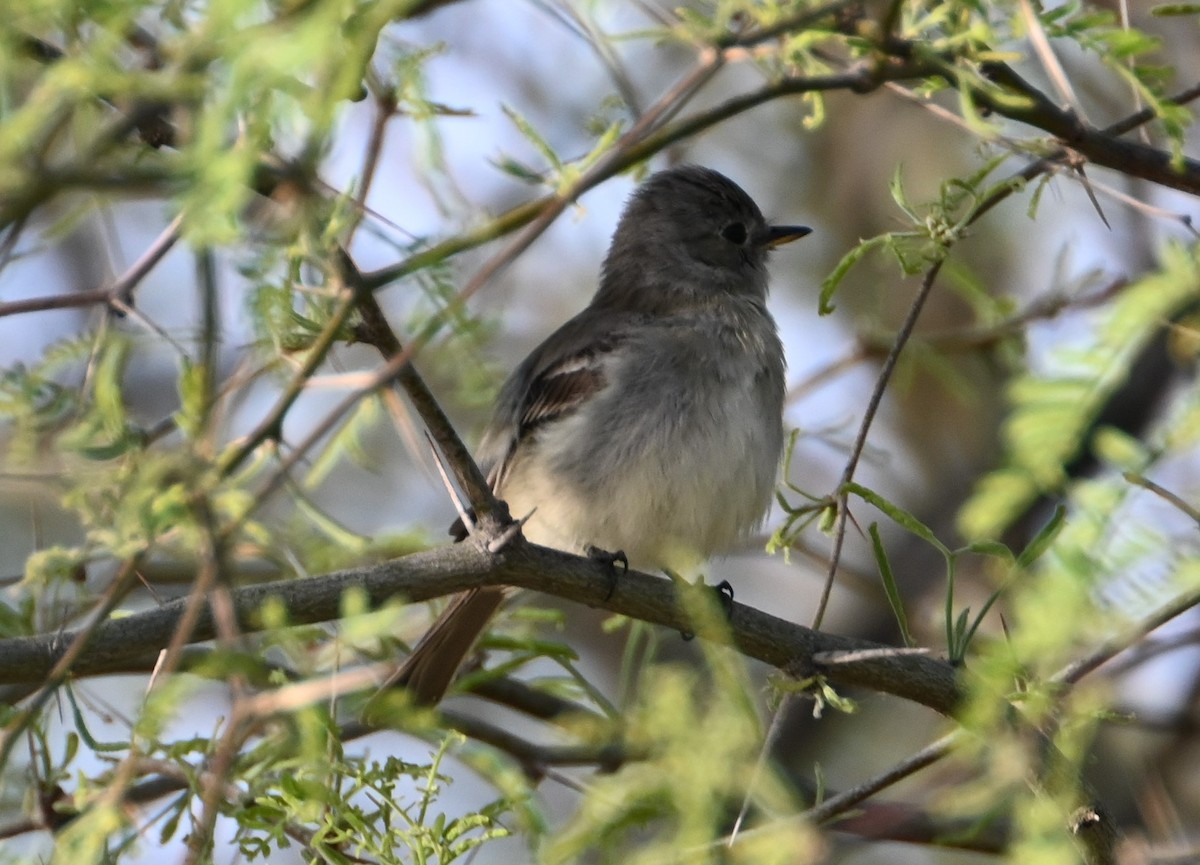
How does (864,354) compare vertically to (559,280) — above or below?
below

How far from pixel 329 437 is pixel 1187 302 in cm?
314

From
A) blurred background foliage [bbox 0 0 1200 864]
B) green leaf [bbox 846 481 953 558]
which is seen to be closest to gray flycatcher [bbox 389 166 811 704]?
blurred background foliage [bbox 0 0 1200 864]

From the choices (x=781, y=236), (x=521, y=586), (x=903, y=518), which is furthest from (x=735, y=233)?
(x=903, y=518)

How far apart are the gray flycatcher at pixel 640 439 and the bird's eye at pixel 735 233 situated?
1.53 feet

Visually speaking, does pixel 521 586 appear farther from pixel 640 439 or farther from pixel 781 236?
pixel 781 236

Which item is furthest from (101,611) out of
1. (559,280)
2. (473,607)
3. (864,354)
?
(559,280)

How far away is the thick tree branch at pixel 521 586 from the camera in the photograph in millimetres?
3521

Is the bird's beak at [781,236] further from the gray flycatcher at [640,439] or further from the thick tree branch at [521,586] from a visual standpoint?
the thick tree branch at [521,586]

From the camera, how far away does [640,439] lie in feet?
17.6

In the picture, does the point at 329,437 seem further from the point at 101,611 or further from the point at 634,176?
the point at 101,611

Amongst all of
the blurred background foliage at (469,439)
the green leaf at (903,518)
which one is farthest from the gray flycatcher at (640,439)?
the green leaf at (903,518)

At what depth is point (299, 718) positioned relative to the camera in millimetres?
2896

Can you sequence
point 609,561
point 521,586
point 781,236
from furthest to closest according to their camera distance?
1. point 781,236
2. point 609,561
3. point 521,586

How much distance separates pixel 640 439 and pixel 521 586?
1481 mm
